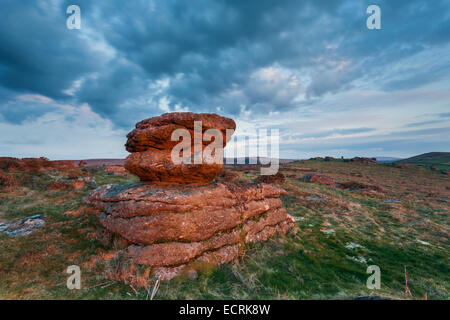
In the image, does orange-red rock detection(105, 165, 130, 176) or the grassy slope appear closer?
the grassy slope

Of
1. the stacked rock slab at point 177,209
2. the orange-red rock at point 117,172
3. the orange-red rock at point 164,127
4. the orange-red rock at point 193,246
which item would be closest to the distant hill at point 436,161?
the orange-red rock at point 193,246

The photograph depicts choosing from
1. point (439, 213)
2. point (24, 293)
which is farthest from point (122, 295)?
point (439, 213)

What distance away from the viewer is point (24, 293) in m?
3.96

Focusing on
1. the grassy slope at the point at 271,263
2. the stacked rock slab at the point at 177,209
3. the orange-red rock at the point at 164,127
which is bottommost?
the grassy slope at the point at 271,263

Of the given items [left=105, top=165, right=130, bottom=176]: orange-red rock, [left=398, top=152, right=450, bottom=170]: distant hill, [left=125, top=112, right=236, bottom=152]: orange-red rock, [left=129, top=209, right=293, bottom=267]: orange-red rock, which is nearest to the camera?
[left=129, top=209, right=293, bottom=267]: orange-red rock

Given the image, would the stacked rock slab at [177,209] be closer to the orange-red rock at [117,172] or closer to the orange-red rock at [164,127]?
the orange-red rock at [164,127]

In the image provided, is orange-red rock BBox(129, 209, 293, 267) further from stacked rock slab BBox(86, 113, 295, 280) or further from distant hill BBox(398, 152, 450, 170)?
distant hill BBox(398, 152, 450, 170)

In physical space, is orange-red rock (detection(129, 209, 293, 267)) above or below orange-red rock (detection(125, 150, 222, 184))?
below

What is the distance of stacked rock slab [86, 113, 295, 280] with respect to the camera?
5.56m

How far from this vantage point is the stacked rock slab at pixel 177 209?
556 cm

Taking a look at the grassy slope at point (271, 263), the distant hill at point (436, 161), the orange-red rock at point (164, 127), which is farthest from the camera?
the distant hill at point (436, 161)

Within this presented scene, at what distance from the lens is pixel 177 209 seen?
5.96 m

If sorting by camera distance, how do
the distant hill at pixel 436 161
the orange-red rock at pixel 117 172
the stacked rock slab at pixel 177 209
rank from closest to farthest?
the stacked rock slab at pixel 177 209
the orange-red rock at pixel 117 172
the distant hill at pixel 436 161

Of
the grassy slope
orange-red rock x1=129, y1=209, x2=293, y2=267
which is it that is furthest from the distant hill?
orange-red rock x1=129, y1=209, x2=293, y2=267
